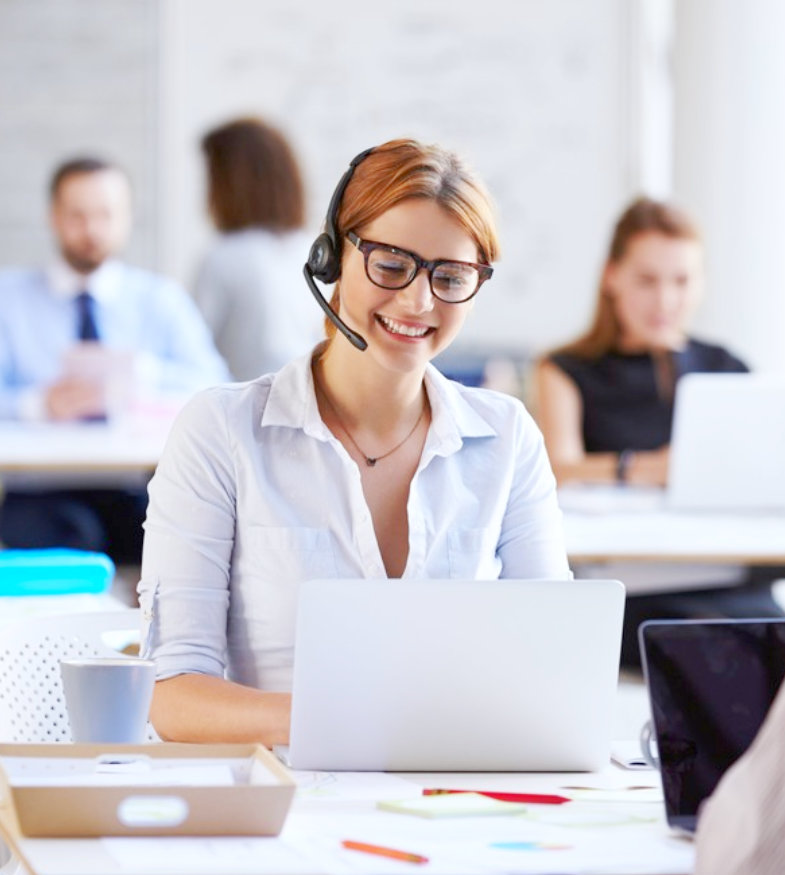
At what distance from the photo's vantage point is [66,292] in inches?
197

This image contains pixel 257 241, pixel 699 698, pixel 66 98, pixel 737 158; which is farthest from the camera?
pixel 66 98

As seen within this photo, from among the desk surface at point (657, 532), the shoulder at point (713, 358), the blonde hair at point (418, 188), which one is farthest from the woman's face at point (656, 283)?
the blonde hair at point (418, 188)

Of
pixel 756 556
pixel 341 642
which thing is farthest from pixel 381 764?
pixel 756 556

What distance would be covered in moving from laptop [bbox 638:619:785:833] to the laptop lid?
2.00 metres

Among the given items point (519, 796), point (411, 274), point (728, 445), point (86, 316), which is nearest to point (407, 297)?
point (411, 274)

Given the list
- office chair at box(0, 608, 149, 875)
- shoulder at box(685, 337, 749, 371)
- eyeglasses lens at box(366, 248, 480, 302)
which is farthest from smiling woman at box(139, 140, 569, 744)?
shoulder at box(685, 337, 749, 371)

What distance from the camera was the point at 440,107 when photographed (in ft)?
21.4

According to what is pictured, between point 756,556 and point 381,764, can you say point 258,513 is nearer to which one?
point 381,764

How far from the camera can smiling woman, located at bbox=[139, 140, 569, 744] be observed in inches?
76.0

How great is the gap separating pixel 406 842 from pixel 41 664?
0.71 m

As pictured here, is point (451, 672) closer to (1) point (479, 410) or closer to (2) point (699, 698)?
(2) point (699, 698)

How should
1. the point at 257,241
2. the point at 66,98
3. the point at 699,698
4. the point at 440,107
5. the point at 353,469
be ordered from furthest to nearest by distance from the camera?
1. the point at 440,107
2. the point at 66,98
3. the point at 257,241
4. the point at 353,469
5. the point at 699,698

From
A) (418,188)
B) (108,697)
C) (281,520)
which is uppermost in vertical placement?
(418,188)

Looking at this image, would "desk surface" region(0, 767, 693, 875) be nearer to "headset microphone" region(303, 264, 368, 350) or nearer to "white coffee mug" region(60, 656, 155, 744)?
"white coffee mug" region(60, 656, 155, 744)
